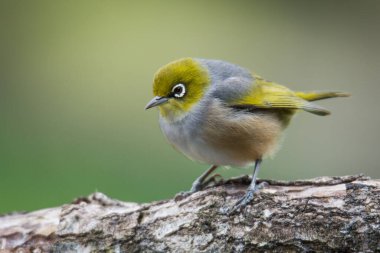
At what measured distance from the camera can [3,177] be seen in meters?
10.1

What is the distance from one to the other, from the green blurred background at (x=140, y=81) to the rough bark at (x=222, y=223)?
3552mm

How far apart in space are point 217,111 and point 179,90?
1.18 ft

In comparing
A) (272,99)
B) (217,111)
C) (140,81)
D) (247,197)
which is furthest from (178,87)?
(140,81)

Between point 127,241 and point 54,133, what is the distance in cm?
694


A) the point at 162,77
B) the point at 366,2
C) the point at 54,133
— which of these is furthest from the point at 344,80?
the point at 162,77

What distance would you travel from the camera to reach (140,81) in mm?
13078

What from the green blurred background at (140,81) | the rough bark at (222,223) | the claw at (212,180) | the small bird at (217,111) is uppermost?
the green blurred background at (140,81)

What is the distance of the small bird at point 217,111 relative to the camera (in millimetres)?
5523

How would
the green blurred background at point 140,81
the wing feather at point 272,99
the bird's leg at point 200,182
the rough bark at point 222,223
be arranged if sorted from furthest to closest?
the green blurred background at point 140,81
the bird's leg at point 200,182
the wing feather at point 272,99
the rough bark at point 222,223

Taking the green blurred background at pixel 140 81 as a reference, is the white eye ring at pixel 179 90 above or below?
below

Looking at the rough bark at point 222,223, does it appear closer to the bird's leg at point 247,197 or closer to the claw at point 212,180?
the bird's leg at point 247,197

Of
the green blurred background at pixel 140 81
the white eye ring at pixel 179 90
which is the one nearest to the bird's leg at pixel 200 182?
the white eye ring at pixel 179 90

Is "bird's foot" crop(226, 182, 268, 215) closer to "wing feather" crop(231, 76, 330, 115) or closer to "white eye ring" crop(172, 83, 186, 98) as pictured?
"wing feather" crop(231, 76, 330, 115)

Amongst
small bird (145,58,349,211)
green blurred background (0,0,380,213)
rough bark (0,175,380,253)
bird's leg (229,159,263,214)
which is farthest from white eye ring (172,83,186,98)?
green blurred background (0,0,380,213)
